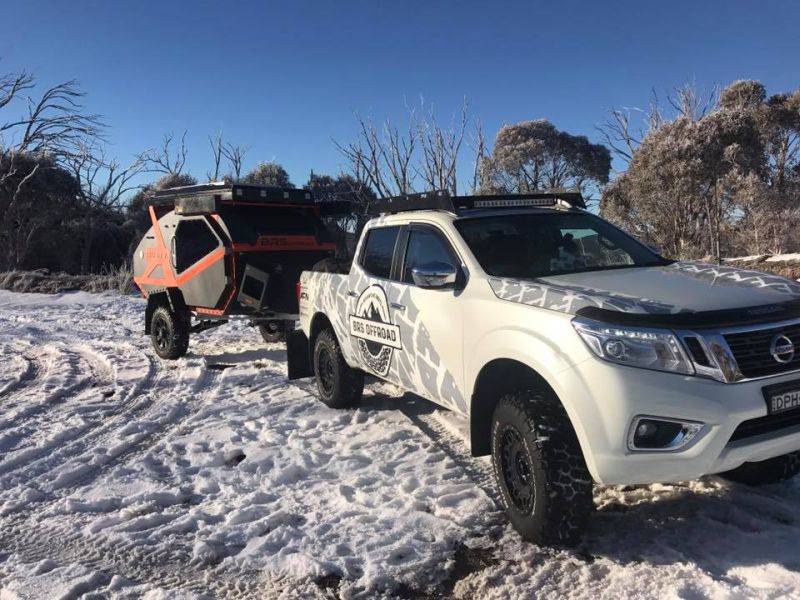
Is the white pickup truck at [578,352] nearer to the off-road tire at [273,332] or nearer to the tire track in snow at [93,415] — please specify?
the tire track in snow at [93,415]

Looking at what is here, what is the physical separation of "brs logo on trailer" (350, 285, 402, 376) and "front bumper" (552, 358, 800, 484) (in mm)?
1992

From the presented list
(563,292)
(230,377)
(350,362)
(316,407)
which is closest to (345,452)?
(350,362)

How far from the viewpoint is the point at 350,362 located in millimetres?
5727

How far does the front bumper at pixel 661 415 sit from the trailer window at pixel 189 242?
6839 mm

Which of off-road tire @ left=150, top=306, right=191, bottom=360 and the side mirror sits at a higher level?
the side mirror

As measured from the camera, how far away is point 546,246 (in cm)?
432

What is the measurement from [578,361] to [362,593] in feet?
4.93

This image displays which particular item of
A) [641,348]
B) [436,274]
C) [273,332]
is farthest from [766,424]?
[273,332]

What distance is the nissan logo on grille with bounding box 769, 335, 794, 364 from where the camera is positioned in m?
2.95

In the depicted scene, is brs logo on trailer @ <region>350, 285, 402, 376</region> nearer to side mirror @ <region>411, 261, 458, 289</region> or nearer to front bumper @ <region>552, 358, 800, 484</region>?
side mirror @ <region>411, 261, 458, 289</region>

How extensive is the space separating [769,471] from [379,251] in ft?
10.3

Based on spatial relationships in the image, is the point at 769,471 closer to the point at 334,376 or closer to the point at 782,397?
the point at 782,397

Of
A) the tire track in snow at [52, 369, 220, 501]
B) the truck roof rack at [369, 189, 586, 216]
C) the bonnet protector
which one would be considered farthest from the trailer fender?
the bonnet protector

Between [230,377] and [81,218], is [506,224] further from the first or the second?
[81,218]
